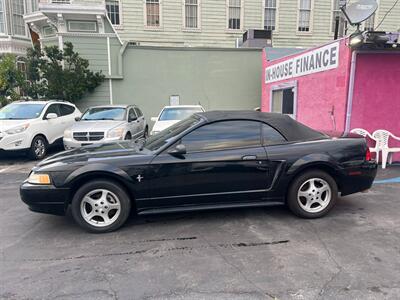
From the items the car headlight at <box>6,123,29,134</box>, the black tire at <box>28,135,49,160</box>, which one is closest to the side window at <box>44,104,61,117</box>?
the black tire at <box>28,135,49,160</box>

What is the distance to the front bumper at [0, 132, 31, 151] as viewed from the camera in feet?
24.0

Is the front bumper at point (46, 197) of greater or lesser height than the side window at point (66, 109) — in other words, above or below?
below

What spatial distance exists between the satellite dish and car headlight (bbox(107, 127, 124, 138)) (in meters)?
5.98

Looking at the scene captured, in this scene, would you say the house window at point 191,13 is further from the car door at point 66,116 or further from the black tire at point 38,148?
the black tire at point 38,148

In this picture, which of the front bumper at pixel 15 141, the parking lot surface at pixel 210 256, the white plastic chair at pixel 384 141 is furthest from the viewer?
the front bumper at pixel 15 141

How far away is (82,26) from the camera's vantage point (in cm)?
1294

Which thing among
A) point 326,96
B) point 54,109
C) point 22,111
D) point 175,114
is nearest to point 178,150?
point 326,96

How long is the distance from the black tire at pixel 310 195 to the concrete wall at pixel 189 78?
10.2 m

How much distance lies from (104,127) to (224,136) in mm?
4774

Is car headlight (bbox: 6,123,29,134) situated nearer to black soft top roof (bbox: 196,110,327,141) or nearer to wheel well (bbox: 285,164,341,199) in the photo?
black soft top roof (bbox: 196,110,327,141)

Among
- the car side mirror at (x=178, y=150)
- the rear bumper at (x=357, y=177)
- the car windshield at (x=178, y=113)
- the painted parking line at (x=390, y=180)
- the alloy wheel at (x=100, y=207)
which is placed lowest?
the painted parking line at (x=390, y=180)

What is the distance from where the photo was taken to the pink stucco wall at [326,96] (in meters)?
6.73

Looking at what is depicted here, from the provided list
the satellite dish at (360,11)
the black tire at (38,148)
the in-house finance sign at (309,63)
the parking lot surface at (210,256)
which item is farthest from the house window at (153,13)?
the parking lot surface at (210,256)

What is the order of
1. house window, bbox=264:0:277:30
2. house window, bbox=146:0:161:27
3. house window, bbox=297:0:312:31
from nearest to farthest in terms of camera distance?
house window, bbox=146:0:161:27 → house window, bbox=264:0:277:30 → house window, bbox=297:0:312:31
